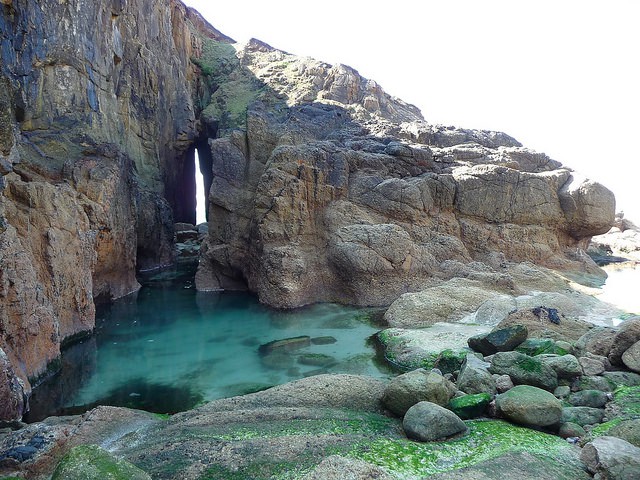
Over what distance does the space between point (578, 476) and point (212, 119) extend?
112 feet

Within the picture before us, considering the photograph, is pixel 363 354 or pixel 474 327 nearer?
pixel 363 354

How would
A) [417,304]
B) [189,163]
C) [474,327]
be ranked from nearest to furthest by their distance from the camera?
[474,327] < [417,304] < [189,163]

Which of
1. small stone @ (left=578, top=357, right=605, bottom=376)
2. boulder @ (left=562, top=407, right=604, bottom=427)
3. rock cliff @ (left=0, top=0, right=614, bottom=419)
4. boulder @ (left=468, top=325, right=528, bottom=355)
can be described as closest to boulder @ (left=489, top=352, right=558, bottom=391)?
small stone @ (left=578, top=357, right=605, bottom=376)

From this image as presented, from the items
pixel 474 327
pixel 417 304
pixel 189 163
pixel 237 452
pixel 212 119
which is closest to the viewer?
pixel 237 452

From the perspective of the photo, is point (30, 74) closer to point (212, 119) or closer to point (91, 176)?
point (91, 176)

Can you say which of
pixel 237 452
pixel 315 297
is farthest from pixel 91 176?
pixel 237 452

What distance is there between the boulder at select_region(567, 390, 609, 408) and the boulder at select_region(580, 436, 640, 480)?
2204 mm

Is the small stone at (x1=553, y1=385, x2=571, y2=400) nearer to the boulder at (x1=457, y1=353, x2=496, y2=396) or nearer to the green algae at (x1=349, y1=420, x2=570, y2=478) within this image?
the boulder at (x1=457, y1=353, x2=496, y2=396)

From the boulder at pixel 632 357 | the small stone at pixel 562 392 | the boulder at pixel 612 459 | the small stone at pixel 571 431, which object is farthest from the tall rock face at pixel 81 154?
the boulder at pixel 632 357

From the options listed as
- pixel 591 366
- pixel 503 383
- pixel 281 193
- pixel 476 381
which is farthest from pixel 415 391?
pixel 281 193

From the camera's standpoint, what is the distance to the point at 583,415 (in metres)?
8.24

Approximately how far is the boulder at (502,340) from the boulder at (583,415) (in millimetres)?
3810

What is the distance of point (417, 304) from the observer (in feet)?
60.4

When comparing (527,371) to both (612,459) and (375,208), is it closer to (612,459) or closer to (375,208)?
(612,459)
